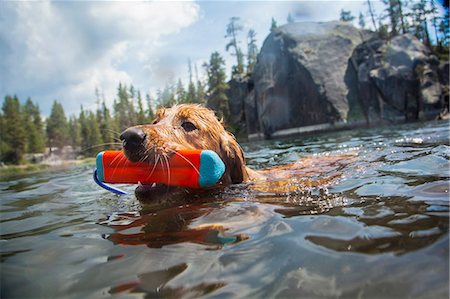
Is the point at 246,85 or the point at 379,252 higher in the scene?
the point at 246,85

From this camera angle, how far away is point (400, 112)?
34.9 m

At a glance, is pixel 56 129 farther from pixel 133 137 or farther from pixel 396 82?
pixel 133 137

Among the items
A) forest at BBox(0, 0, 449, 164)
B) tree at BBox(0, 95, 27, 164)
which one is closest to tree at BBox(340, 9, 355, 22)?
forest at BBox(0, 0, 449, 164)

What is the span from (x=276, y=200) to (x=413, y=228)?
1411 millimetres

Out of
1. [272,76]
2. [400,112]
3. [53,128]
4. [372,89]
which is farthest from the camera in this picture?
[53,128]

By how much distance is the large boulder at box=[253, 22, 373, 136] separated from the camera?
39.5 metres

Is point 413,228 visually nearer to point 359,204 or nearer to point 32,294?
point 359,204

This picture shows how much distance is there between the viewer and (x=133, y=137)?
309 cm

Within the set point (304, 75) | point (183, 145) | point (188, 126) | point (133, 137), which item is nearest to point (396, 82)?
point (304, 75)

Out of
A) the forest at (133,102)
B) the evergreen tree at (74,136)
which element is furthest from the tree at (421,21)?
the evergreen tree at (74,136)

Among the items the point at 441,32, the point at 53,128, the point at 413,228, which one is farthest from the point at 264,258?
the point at 53,128

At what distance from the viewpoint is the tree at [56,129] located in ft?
257

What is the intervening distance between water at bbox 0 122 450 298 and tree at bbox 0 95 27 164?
5924cm

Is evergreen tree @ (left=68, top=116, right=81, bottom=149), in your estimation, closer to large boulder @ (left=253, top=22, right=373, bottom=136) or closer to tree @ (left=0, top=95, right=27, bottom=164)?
tree @ (left=0, top=95, right=27, bottom=164)
